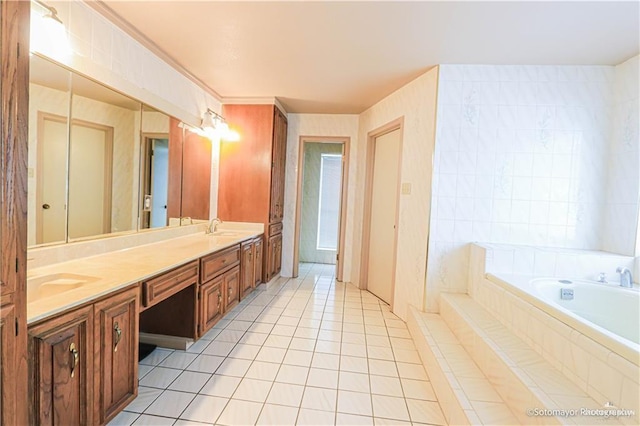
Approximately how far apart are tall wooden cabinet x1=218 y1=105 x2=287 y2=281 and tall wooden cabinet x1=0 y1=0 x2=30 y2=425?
2.79m

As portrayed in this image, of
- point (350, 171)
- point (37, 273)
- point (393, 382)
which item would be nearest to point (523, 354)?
point (393, 382)

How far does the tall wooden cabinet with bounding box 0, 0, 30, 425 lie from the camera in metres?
0.87

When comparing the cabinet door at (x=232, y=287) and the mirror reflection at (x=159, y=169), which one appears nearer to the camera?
the mirror reflection at (x=159, y=169)

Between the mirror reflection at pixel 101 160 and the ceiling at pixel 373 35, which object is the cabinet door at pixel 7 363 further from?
the ceiling at pixel 373 35

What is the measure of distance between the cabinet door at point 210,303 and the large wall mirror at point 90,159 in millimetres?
739

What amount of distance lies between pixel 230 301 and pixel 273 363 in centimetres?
85

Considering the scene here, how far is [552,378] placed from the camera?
1.45 m

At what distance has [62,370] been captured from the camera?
1153 millimetres

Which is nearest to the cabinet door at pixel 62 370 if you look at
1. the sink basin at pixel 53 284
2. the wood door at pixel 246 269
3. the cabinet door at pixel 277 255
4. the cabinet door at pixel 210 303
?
the sink basin at pixel 53 284

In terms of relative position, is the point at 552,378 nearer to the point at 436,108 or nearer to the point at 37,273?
the point at 436,108

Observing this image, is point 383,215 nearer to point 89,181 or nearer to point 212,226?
point 212,226

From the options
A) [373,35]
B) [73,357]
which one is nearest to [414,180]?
[373,35]

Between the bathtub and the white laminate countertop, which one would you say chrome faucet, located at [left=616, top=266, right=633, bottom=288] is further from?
the white laminate countertop

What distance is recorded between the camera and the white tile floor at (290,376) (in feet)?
5.42
